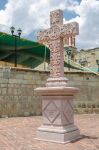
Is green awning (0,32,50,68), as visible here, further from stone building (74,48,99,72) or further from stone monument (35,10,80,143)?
stone building (74,48,99,72)

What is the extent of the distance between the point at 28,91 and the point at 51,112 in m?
6.94

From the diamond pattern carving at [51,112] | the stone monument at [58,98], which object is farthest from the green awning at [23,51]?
the diamond pattern carving at [51,112]

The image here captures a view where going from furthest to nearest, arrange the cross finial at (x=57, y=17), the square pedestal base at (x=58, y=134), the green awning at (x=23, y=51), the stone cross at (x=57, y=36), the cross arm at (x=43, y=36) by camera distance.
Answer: the green awning at (x=23, y=51) → the cross arm at (x=43, y=36) → the cross finial at (x=57, y=17) → the stone cross at (x=57, y=36) → the square pedestal base at (x=58, y=134)

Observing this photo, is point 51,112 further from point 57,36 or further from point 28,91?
point 28,91

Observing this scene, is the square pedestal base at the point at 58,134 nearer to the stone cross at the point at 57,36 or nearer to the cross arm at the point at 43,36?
the stone cross at the point at 57,36

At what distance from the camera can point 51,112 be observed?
24.3ft

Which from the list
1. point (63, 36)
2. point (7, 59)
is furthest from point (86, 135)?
point (7, 59)

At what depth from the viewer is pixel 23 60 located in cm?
1795

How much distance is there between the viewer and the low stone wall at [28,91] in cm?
1353

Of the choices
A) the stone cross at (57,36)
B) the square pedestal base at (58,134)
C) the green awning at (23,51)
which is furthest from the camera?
the green awning at (23,51)

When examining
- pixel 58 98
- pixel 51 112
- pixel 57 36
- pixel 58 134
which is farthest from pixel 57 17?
pixel 58 134

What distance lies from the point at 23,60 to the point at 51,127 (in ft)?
36.0

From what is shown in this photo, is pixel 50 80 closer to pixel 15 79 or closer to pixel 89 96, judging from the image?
pixel 15 79

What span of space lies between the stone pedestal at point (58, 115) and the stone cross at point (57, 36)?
1.73 ft
